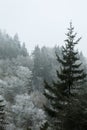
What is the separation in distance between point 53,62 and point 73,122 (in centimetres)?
11235

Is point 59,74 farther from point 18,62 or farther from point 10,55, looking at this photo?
point 10,55

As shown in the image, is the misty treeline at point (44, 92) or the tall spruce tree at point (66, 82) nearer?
the misty treeline at point (44, 92)

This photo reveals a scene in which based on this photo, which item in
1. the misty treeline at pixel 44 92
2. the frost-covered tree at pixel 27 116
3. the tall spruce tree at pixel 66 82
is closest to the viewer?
the misty treeline at pixel 44 92

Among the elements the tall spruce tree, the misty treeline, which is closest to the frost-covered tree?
the misty treeline

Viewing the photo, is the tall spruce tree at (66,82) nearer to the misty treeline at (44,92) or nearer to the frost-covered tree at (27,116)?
the misty treeline at (44,92)

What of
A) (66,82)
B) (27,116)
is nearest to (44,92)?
(66,82)

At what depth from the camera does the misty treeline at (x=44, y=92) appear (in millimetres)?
14562

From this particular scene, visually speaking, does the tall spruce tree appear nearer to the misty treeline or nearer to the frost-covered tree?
the misty treeline

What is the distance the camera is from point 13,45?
13738 cm

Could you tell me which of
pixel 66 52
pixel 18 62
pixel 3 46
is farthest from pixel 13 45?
pixel 66 52

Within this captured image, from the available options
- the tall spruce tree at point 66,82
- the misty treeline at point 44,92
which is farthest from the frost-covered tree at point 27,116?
the tall spruce tree at point 66,82

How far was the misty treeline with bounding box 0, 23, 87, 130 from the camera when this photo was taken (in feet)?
47.8

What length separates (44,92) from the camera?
18.2 metres

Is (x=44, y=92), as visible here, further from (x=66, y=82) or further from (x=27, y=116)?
(x=27, y=116)
